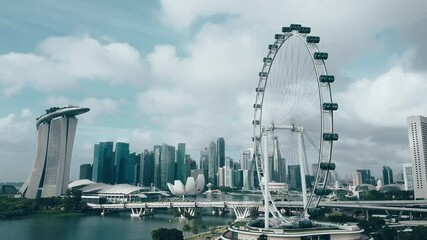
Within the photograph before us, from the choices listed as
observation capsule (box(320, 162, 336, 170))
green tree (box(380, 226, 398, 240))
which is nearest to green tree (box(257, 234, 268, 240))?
observation capsule (box(320, 162, 336, 170))

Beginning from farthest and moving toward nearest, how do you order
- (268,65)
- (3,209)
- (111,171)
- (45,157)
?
(111,171)
(45,157)
(3,209)
(268,65)

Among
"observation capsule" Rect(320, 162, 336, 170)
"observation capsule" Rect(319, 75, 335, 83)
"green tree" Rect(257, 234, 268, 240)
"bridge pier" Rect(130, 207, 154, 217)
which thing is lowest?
"bridge pier" Rect(130, 207, 154, 217)

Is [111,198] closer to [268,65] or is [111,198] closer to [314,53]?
[268,65]

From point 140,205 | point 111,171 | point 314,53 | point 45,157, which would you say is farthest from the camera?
point 111,171

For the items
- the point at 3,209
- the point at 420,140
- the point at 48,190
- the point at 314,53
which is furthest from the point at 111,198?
the point at 420,140

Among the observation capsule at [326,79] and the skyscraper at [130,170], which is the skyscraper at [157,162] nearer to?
the skyscraper at [130,170]

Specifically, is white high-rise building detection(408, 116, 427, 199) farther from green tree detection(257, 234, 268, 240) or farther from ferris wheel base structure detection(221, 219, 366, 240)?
green tree detection(257, 234, 268, 240)

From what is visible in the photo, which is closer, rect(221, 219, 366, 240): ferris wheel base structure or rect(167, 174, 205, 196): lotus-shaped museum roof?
rect(221, 219, 366, 240): ferris wheel base structure
